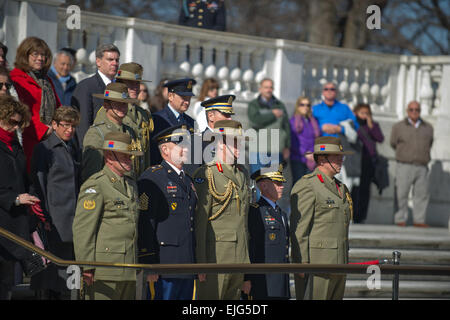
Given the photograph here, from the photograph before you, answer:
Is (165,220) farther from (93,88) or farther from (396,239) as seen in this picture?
(396,239)

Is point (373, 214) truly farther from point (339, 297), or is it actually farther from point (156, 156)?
point (339, 297)

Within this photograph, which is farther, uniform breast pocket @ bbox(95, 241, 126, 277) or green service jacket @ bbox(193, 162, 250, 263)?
green service jacket @ bbox(193, 162, 250, 263)

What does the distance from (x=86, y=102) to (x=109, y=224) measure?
1773mm

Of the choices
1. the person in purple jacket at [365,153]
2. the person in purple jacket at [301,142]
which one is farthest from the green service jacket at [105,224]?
the person in purple jacket at [365,153]

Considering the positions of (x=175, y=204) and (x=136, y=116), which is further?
(x=136, y=116)

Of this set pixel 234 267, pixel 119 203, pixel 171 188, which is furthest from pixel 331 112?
pixel 234 267

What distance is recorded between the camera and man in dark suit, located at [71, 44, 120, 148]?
8531 mm

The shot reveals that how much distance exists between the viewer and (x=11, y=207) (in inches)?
283

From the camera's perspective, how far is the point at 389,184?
13.7 meters

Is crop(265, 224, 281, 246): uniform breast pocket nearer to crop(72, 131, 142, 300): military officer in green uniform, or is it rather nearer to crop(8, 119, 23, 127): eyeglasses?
crop(72, 131, 142, 300): military officer in green uniform

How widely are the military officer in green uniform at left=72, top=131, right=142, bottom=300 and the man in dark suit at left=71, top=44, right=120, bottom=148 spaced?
49.1 inches

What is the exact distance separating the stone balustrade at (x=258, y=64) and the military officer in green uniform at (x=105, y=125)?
2868 millimetres

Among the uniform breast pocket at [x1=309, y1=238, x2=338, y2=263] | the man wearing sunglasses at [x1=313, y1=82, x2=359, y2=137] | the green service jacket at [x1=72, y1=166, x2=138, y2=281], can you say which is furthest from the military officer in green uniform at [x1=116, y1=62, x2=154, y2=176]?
the man wearing sunglasses at [x1=313, y1=82, x2=359, y2=137]
